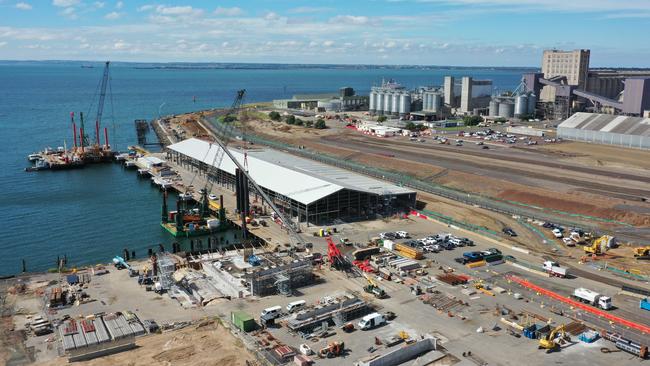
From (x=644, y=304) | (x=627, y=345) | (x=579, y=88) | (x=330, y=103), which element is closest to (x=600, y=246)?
(x=644, y=304)

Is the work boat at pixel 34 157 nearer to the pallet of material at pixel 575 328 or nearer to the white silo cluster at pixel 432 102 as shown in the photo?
the pallet of material at pixel 575 328

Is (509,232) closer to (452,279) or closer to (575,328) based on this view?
(452,279)

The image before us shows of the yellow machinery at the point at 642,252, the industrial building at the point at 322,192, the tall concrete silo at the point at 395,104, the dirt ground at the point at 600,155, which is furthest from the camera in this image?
the tall concrete silo at the point at 395,104

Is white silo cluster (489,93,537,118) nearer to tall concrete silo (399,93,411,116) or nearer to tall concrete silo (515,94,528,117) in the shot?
tall concrete silo (515,94,528,117)

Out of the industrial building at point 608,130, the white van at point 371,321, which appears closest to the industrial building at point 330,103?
the industrial building at point 608,130

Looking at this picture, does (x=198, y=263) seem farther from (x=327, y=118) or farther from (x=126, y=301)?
(x=327, y=118)
